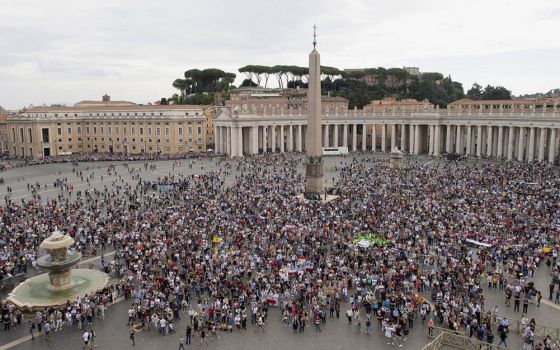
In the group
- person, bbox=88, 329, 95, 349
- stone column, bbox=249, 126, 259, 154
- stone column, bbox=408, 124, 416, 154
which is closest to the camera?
person, bbox=88, 329, 95, 349

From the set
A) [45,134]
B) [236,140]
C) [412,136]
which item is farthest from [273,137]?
[45,134]

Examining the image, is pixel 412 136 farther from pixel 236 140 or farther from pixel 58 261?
pixel 58 261

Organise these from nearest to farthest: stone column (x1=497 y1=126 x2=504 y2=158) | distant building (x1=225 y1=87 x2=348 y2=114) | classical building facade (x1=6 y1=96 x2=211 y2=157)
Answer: stone column (x1=497 y1=126 x2=504 y2=158), classical building facade (x1=6 y1=96 x2=211 y2=157), distant building (x1=225 y1=87 x2=348 y2=114)

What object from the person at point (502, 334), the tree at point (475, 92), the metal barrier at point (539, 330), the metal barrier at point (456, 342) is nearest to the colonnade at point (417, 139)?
the tree at point (475, 92)

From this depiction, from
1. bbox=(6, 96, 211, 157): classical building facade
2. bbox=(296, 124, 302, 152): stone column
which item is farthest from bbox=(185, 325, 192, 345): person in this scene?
bbox=(6, 96, 211, 157): classical building facade

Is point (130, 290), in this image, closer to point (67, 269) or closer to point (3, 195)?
point (67, 269)

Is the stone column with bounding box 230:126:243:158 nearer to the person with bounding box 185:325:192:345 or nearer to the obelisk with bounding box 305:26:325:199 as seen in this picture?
the obelisk with bounding box 305:26:325:199

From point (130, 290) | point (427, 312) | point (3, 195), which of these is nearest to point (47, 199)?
point (3, 195)
